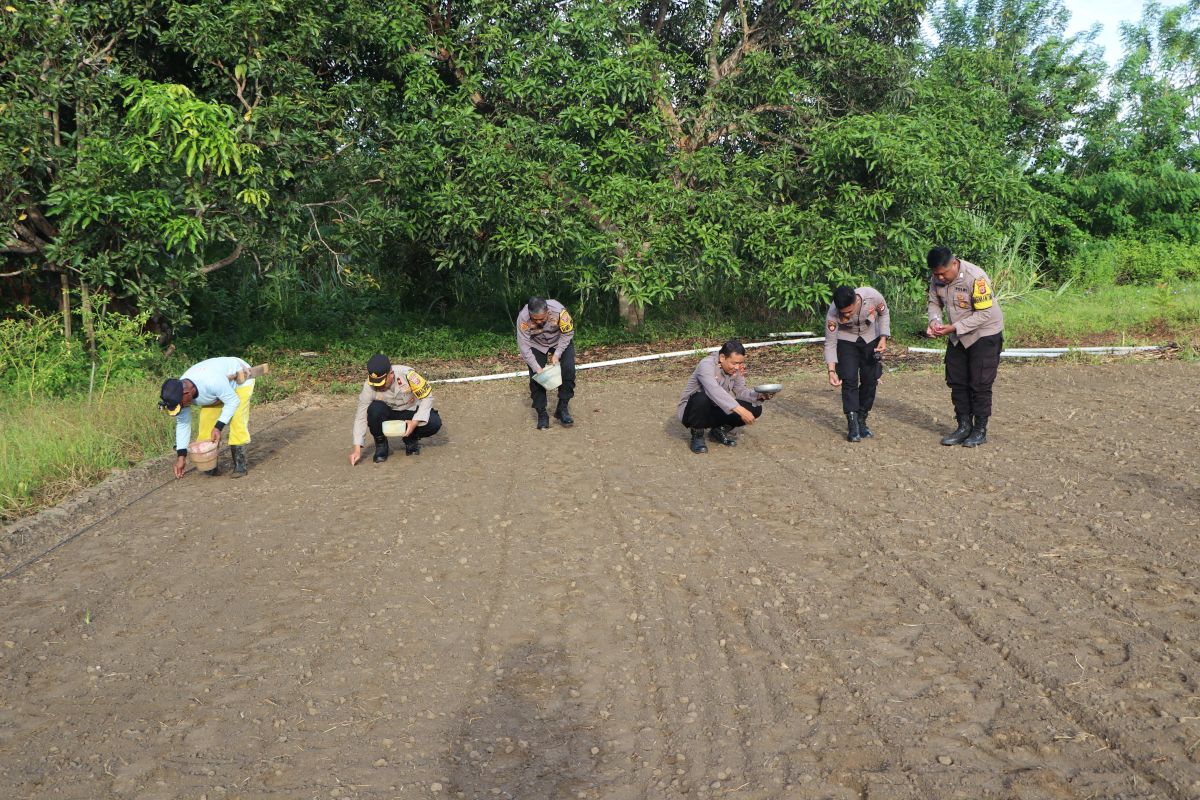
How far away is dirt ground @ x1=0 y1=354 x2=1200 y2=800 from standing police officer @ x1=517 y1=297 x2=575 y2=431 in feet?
5.13

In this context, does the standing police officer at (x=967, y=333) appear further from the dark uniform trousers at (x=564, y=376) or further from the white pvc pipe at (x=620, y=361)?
the white pvc pipe at (x=620, y=361)

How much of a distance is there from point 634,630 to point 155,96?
7.86m

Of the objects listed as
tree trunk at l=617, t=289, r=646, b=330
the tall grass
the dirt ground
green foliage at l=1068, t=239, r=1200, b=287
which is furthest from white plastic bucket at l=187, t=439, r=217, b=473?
green foliage at l=1068, t=239, r=1200, b=287

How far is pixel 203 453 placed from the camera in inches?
313

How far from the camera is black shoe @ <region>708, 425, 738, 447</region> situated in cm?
877

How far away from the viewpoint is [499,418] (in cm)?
1062

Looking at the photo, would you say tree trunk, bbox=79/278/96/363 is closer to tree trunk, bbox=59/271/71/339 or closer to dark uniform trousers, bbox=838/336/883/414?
tree trunk, bbox=59/271/71/339

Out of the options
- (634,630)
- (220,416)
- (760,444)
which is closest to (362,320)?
(220,416)

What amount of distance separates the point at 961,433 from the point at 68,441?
25.3ft

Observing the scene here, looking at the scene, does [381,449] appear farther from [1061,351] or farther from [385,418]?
[1061,351]

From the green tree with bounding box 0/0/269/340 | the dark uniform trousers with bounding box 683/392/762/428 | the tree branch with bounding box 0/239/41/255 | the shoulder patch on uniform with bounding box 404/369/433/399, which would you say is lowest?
the dark uniform trousers with bounding box 683/392/762/428

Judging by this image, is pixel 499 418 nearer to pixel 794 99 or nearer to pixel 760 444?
pixel 760 444

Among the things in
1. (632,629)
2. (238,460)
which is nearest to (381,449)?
(238,460)

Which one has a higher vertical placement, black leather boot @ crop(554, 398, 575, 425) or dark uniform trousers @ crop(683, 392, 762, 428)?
dark uniform trousers @ crop(683, 392, 762, 428)
